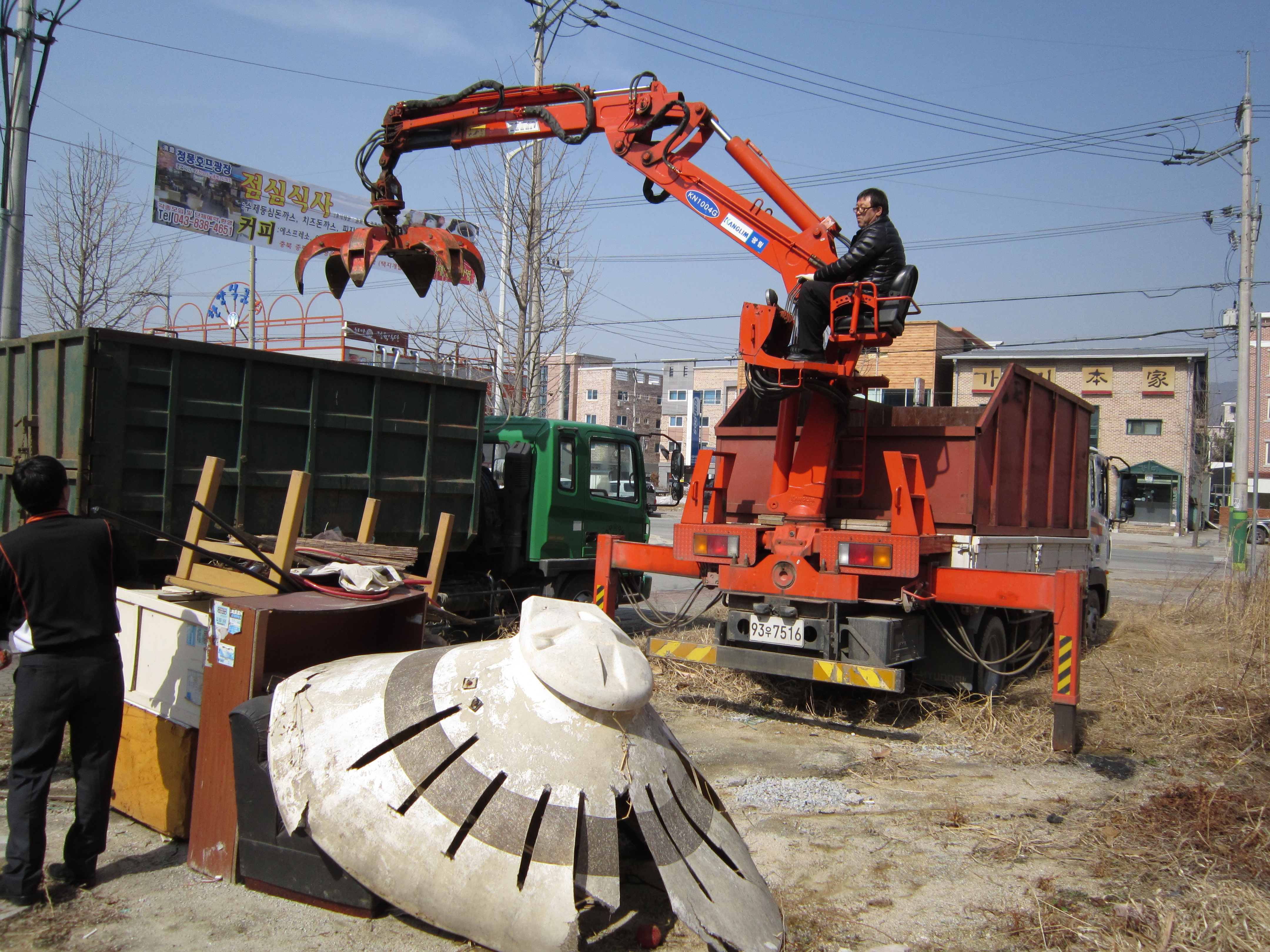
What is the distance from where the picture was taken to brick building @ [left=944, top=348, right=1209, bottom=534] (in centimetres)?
4238

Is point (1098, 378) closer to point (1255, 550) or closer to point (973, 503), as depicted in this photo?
point (1255, 550)

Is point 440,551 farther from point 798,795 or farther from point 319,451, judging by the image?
point 319,451

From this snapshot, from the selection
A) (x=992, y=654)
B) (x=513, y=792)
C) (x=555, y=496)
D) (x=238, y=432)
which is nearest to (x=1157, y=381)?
(x=992, y=654)

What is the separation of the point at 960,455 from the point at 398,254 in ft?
14.8

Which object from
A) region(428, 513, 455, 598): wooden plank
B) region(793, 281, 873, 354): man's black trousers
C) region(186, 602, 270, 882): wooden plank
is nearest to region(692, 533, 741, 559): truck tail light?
region(793, 281, 873, 354): man's black trousers

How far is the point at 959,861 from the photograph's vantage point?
432 centimetres

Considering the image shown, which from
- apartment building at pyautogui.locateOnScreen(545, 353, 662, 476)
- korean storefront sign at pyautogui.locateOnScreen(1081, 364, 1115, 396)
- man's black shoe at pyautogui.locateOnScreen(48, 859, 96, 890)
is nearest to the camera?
man's black shoe at pyautogui.locateOnScreen(48, 859, 96, 890)

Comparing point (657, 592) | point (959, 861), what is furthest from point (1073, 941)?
point (657, 592)

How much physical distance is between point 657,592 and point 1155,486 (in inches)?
1433

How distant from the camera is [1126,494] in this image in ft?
38.0

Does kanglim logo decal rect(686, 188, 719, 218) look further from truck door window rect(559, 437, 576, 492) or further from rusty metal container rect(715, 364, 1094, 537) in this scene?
truck door window rect(559, 437, 576, 492)

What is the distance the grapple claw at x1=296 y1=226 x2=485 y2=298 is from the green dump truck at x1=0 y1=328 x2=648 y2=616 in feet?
2.63

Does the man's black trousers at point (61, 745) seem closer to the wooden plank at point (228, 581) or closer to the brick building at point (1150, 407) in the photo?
the wooden plank at point (228, 581)

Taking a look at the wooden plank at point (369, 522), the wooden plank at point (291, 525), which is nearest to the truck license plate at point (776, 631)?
the wooden plank at point (369, 522)
